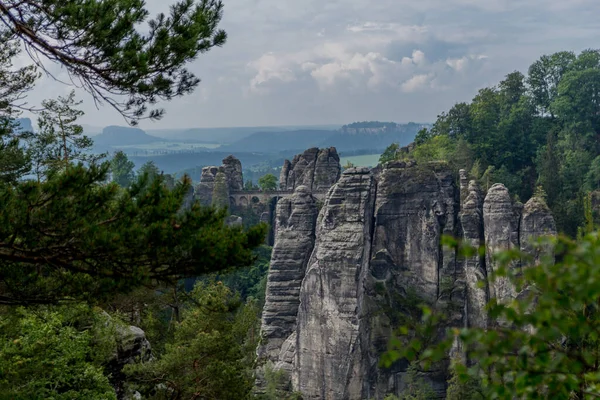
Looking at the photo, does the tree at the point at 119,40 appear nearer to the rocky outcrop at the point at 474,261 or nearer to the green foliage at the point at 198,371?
the green foliage at the point at 198,371

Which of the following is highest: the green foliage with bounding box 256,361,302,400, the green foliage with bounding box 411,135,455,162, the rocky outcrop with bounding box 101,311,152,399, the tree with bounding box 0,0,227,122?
the tree with bounding box 0,0,227,122

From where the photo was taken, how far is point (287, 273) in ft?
123

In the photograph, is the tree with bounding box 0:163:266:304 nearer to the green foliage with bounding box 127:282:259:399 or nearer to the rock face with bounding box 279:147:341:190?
the green foliage with bounding box 127:282:259:399

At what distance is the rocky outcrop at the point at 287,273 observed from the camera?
3650 centimetres

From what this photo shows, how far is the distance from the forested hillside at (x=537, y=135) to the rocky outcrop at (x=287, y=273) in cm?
1150

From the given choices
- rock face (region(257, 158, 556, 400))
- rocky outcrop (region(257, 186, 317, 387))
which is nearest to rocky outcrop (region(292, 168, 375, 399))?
rock face (region(257, 158, 556, 400))

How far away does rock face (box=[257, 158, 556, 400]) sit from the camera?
111 feet

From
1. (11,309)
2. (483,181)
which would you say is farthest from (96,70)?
(483,181)

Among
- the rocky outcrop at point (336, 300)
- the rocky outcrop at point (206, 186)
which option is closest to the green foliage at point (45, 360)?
the rocky outcrop at point (336, 300)

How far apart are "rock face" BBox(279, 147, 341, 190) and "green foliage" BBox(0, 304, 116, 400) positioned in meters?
43.7

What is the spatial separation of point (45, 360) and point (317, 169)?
4627 cm

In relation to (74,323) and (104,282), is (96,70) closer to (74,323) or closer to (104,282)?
(104,282)

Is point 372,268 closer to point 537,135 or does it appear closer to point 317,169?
point 317,169

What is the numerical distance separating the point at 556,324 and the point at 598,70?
Answer: 185 ft
